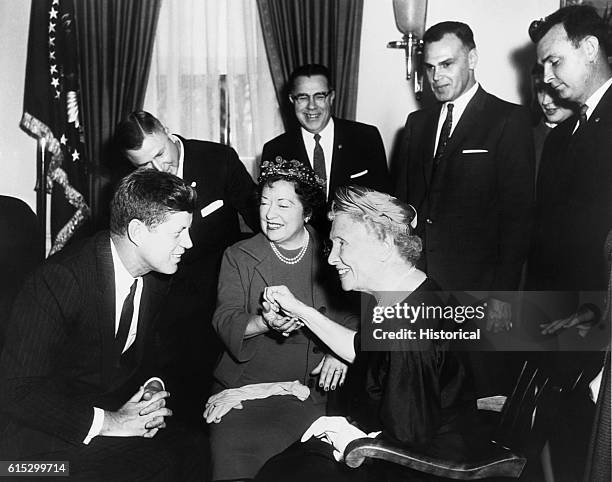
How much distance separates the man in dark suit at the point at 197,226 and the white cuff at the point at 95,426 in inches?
17.7

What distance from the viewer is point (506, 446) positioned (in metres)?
1.73

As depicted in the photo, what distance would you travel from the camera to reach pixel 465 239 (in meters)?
2.53

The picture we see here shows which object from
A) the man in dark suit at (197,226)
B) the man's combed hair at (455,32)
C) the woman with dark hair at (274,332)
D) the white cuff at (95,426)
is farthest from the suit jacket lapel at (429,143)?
the white cuff at (95,426)

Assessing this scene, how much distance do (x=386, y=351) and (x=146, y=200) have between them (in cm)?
77

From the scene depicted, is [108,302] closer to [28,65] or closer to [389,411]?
[389,411]

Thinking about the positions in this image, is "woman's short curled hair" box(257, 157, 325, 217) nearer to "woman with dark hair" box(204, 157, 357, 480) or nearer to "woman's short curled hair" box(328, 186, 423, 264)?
"woman with dark hair" box(204, 157, 357, 480)

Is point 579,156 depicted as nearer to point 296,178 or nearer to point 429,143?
point 429,143

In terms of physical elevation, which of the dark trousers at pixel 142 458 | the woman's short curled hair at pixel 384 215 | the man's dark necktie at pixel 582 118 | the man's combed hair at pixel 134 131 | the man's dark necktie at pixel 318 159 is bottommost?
the dark trousers at pixel 142 458

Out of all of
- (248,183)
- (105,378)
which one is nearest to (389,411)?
(105,378)

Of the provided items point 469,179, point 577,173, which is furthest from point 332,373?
point 577,173

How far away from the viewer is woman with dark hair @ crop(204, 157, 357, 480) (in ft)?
6.67

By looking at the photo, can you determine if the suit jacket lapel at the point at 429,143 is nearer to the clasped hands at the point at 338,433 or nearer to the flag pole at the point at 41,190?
the clasped hands at the point at 338,433

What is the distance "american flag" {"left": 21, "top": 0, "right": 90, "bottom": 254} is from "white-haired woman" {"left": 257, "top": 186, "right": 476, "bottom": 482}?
2.20m

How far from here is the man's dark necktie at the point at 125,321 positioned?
75.9 inches
